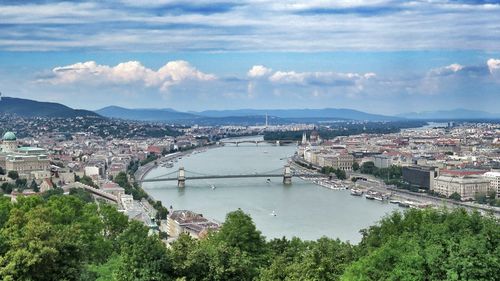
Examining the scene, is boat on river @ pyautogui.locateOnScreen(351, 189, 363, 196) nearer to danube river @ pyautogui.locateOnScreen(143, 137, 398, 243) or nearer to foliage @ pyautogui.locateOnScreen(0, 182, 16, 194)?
danube river @ pyautogui.locateOnScreen(143, 137, 398, 243)

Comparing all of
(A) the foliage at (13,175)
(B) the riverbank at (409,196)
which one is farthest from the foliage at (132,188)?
(B) the riverbank at (409,196)

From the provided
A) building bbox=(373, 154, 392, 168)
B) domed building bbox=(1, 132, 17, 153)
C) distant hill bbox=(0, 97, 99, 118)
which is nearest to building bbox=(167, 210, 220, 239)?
domed building bbox=(1, 132, 17, 153)

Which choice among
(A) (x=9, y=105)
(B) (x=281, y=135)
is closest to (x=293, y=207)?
(B) (x=281, y=135)

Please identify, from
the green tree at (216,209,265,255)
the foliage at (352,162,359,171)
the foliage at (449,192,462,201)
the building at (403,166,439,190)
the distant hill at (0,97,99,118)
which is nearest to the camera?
the green tree at (216,209,265,255)

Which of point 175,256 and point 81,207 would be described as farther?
point 81,207

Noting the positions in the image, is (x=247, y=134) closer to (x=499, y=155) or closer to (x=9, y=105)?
(x=9, y=105)

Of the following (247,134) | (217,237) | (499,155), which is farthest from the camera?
(247,134)
